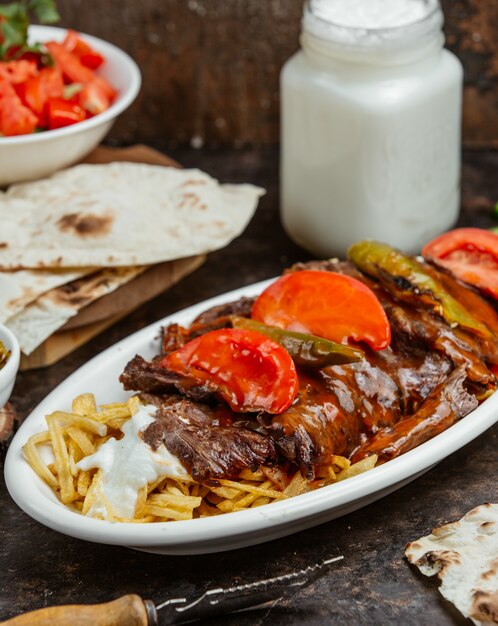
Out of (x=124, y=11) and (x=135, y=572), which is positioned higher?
(x=124, y=11)

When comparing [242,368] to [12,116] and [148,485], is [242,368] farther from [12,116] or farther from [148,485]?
[12,116]

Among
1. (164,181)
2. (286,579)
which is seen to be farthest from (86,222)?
(286,579)

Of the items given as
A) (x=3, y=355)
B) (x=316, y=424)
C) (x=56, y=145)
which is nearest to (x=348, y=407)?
(x=316, y=424)

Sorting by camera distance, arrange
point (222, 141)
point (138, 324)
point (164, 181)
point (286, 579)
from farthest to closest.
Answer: point (222, 141)
point (164, 181)
point (138, 324)
point (286, 579)

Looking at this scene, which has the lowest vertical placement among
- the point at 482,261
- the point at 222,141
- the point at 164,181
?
the point at 222,141

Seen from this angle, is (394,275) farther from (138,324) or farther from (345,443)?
(138,324)
